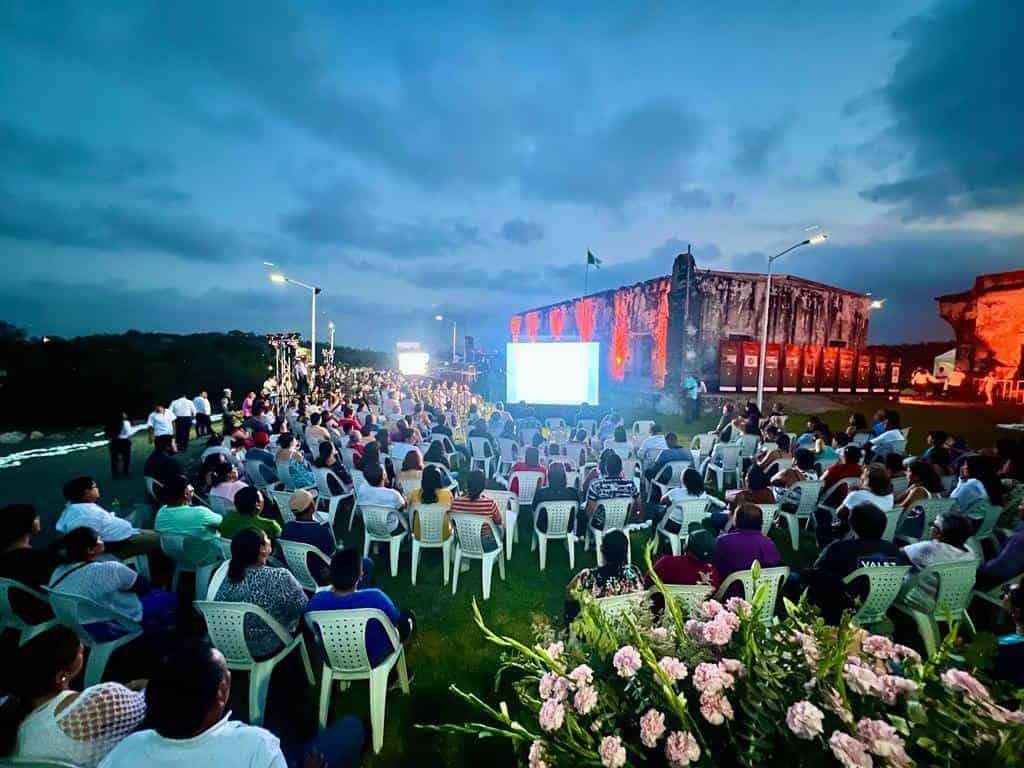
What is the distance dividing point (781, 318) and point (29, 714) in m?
27.9

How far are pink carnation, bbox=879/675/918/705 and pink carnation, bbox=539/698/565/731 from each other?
78 cm

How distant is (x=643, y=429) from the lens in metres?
12.8

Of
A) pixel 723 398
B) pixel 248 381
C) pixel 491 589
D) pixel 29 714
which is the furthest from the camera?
pixel 248 381

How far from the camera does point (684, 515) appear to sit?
5230 millimetres

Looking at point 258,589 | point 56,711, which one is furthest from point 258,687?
point 56,711

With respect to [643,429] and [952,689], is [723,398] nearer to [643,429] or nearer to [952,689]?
[643,429]

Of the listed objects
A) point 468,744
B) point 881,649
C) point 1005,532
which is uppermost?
point 881,649

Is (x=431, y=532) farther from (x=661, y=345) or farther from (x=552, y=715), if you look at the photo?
(x=661, y=345)

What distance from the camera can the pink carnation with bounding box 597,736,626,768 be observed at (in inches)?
43.1

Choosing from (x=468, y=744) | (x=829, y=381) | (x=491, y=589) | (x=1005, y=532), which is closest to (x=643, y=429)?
(x=1005, y=532)

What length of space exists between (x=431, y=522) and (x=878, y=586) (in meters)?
4.14

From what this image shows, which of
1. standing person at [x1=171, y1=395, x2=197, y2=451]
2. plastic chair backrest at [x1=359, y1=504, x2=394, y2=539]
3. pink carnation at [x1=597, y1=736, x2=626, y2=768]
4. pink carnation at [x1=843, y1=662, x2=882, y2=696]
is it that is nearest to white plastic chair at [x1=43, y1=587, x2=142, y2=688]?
plastic chair backrest at [x1=359, y1=504, x2=394, y2=539]

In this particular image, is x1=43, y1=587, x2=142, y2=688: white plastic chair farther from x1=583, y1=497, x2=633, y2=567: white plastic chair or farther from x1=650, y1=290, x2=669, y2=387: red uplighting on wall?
x1=650, y1=290, x2=669, y2=387: red uplighting on wall

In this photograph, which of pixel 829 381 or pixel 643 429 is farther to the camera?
pixel 829 381
